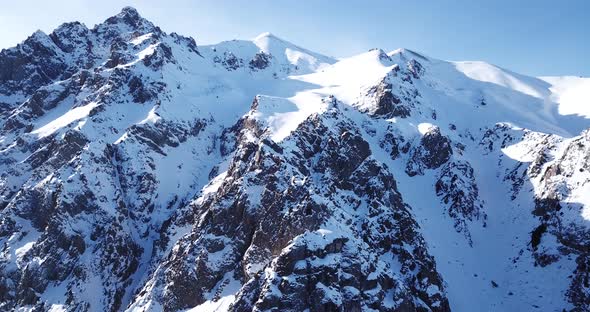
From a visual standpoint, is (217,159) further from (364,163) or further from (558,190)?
(558,190)

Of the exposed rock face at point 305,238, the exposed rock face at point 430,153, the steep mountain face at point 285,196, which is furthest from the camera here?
the exposed rock face at point 430,153

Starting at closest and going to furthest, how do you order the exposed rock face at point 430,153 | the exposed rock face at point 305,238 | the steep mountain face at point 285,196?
the exposed rock face at point 305,238, the steep mountain face at point 285,196, the exposed rock face at point 430,153

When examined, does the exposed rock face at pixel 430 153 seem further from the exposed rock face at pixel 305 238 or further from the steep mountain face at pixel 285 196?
the exposed rock face at pixel 305 238

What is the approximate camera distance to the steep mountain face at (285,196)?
7138cm

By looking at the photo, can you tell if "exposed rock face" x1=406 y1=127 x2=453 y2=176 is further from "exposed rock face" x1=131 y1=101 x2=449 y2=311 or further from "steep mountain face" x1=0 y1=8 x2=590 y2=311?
"exposed rock face" x1=131 y1=101 x2=449 y2=311

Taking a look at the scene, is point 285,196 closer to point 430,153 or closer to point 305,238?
point 305,238

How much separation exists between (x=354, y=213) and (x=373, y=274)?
1573 cm

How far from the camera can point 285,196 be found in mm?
74938

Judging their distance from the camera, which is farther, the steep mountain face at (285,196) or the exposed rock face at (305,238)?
the steep mountain face at (285,196)

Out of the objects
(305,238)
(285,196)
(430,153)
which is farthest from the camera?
(430,153)

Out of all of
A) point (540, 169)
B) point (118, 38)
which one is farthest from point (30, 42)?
point (540, 169)

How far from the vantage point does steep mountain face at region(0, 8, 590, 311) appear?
7138 centimetres

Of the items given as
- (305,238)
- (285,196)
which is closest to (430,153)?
(285,196)

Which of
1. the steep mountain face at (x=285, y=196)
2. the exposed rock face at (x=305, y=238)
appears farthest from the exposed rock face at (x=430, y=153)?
the exposed rock face at (x=305, y=238)
